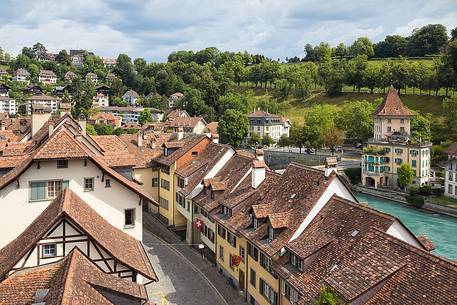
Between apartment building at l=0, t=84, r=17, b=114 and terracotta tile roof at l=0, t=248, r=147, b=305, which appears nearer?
terracotta tile roof at l=0, t=248, r=147, b=305

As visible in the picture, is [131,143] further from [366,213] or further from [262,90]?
[262,90]

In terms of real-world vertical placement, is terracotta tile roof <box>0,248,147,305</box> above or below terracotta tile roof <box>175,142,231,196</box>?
below

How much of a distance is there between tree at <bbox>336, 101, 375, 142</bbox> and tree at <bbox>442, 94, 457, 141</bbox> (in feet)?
52.0

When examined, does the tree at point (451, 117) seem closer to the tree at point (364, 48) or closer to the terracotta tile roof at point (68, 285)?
the terracotta tile roof at point (68, 285)

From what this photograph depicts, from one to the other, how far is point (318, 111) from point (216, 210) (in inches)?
3210

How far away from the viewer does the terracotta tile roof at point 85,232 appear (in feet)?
53.4

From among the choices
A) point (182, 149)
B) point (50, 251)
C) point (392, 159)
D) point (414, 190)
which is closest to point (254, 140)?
point (392, 159)

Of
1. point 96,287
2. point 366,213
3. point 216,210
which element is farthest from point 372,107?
point 96,287

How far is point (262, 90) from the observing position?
183 m

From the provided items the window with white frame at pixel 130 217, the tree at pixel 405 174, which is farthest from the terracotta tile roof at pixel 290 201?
the tree at pixel 405 174

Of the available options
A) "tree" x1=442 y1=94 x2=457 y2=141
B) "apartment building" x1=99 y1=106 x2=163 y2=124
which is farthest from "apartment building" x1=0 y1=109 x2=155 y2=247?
"apartment building" x1=99 y1=106 x2=163 y2=124

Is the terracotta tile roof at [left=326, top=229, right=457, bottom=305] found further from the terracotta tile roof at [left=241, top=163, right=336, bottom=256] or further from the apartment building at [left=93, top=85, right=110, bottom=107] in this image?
Answer: the apartment building at [left=93, top=85, right=110, bottom=107]

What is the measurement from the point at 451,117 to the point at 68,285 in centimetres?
9598

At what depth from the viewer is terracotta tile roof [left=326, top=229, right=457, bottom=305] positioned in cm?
1526
